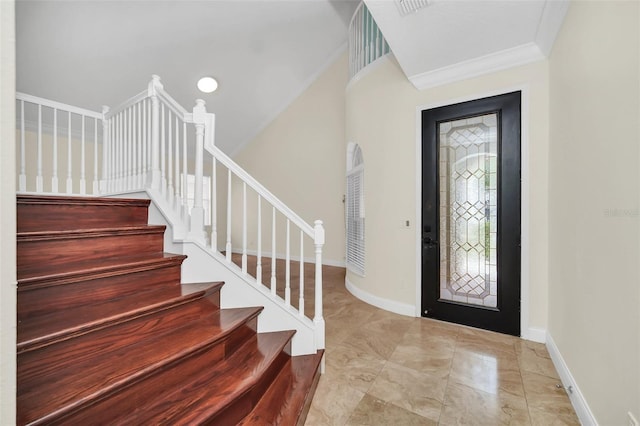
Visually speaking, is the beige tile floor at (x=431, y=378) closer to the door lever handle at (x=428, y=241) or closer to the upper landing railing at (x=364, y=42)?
the door lever handle at (x=428, y=241)

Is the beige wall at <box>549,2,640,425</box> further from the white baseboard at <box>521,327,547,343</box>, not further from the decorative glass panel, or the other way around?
the decorative glass panel

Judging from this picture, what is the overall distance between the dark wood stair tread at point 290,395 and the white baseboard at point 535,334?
190cm

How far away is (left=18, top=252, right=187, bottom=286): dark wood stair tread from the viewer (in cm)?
126

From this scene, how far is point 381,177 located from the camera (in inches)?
127

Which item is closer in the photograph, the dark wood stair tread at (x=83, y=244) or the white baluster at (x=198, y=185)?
the dark wood stair tread at (x=83, y=244)

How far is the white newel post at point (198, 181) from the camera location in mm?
1996

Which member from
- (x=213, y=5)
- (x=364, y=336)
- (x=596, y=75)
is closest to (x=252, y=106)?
(x=213, y=5)

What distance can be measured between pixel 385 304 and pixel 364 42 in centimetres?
331

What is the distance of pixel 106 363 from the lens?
116cm

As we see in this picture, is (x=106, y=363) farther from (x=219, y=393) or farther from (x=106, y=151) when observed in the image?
(x=106, y=151)

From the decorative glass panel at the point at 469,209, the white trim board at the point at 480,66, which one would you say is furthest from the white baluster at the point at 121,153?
the decorative glass panel at the point at 469,209

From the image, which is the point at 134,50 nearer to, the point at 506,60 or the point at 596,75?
the point at 506,60

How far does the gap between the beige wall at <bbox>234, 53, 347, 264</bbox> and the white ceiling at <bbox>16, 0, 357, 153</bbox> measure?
49 centimetres
